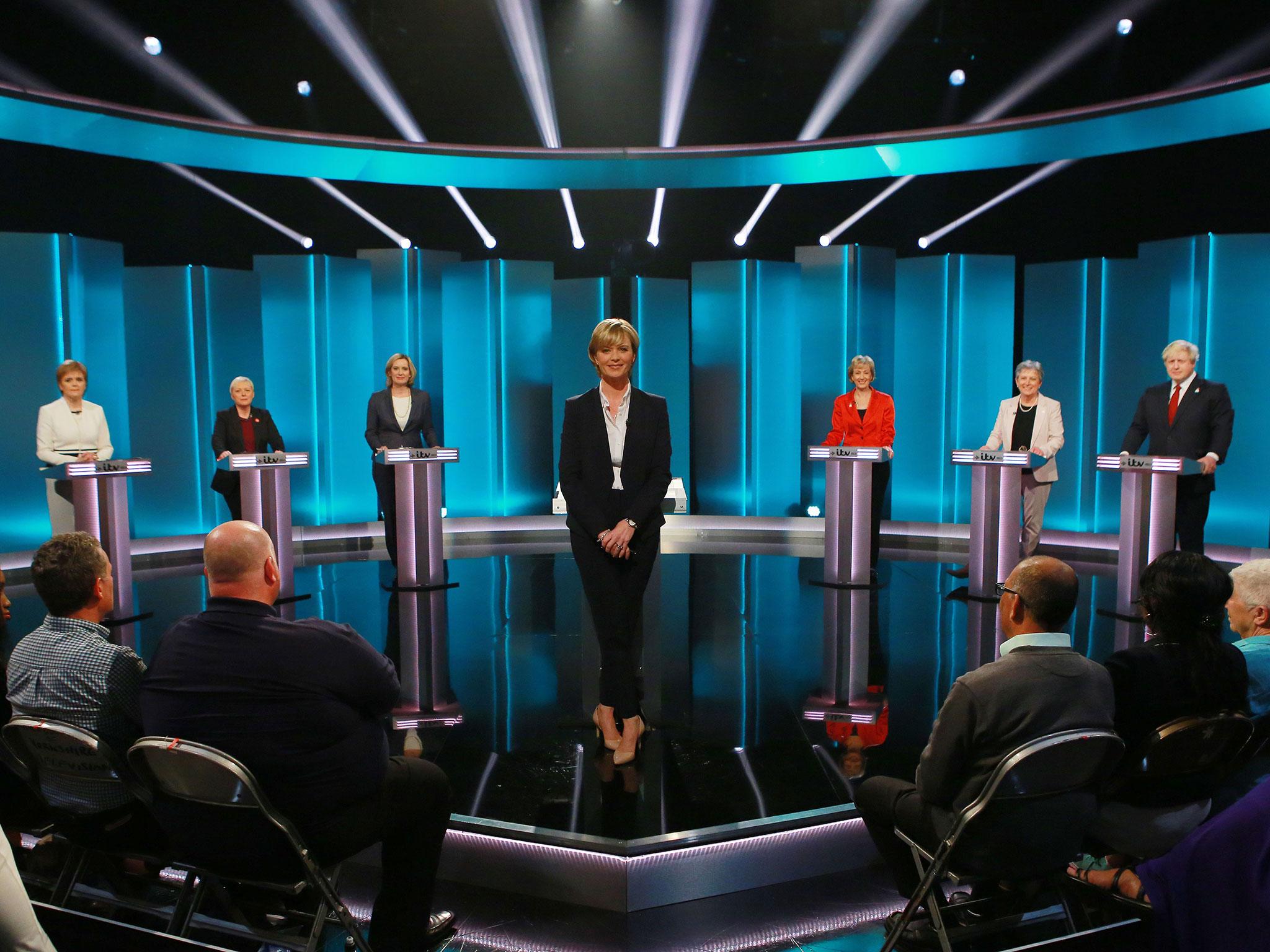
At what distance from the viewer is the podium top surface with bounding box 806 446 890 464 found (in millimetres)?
5133

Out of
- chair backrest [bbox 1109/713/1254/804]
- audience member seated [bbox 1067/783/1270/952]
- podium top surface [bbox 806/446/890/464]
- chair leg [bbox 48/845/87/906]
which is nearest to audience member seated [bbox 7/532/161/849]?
chair leg [bbox 48/845/87/906]

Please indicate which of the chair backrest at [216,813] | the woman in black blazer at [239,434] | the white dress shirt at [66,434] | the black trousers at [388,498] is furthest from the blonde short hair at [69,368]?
the chair backrest at [216,813]

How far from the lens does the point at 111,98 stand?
579cm

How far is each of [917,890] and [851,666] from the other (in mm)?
2167

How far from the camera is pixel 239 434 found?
5.31 metres

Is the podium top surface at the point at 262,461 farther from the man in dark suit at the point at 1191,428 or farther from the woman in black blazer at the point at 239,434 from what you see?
the man in dark suit at the point at 1191,428

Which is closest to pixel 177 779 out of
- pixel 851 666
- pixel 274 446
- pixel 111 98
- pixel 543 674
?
pixel 543 674

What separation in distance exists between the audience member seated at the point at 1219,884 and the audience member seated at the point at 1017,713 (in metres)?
→ 0.27

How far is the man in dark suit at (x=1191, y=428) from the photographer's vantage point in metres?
4.62

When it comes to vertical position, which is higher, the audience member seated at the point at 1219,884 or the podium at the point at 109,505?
the podium at the point at 109,505

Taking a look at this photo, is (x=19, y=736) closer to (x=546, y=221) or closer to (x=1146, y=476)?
(x=1146, y=476)

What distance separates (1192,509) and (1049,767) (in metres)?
3.64

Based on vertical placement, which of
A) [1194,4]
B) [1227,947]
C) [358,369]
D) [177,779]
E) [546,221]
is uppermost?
[1194,4]

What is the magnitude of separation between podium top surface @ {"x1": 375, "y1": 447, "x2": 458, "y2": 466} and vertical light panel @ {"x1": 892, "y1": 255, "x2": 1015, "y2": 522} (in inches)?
160
